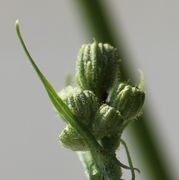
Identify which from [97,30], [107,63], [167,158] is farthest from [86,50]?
[167,158]

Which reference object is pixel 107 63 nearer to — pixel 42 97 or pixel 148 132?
pixel 148 132

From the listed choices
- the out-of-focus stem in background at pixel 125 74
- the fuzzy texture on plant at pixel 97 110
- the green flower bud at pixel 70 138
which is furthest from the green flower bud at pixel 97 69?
the out-of-focus stem in background at pixel 125 74

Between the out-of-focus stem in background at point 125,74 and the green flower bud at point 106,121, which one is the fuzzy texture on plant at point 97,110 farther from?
the out-of-focus stem in background at point 125,74

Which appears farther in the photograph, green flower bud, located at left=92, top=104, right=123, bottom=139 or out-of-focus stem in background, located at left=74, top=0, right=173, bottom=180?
out-of-focus stem in background, located at left=74, top=0, right=173, bottom=180

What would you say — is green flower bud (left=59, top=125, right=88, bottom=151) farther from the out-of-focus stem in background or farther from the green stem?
the out-of-focus stem in background

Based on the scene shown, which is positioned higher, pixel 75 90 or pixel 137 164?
pixel 75 90

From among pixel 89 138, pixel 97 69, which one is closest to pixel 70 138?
pixel 89 138

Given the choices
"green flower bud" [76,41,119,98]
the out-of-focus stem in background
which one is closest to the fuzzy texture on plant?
"green flower bud" [76,41,119,98]
